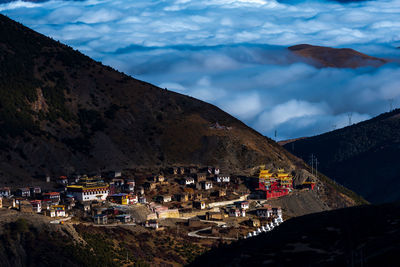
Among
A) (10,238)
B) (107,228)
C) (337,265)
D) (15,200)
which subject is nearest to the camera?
(337,265)

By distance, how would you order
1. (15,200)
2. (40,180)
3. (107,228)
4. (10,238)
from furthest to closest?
(40,180)
(15,200)
(107,228)
(10,238)

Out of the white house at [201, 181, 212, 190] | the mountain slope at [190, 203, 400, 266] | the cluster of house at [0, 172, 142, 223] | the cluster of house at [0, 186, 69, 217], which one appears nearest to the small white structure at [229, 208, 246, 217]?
the cluster of house at [0, 172, 142, 223]

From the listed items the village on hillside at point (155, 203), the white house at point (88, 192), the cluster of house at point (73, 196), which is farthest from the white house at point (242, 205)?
the white house at point (88, 192)

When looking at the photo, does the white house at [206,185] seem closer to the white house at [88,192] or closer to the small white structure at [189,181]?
the small white structure at [189,181]

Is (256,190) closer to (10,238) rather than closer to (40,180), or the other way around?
(40,180)

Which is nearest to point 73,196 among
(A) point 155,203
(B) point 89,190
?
(B) point 89,190

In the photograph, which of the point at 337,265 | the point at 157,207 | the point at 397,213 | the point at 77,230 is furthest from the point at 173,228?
the point at 337,265

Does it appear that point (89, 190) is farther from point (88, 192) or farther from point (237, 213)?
point (237, 213)
